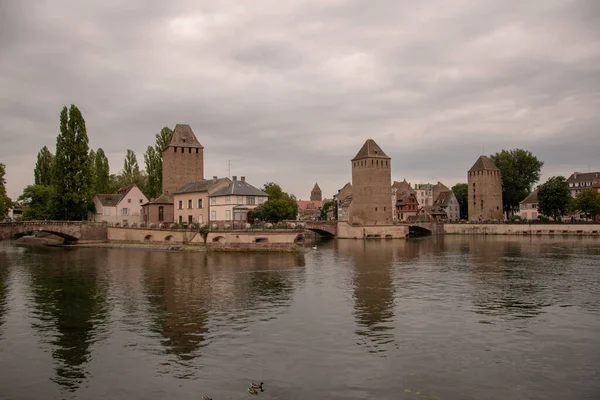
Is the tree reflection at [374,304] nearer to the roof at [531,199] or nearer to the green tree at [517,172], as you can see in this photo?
the green tree at [517,172]

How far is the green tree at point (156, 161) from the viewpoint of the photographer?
76.8 m

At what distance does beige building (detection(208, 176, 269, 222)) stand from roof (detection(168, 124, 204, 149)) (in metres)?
16.2

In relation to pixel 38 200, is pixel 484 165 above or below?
above

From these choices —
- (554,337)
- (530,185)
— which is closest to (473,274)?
(554,337)

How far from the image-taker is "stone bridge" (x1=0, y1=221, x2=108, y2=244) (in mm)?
53188

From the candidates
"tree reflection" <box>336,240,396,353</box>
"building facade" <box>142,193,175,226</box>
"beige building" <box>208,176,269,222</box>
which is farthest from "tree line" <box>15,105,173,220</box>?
Answer: "tree reflection" <box>336,240,396,353</box>

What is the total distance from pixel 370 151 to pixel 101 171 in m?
43.7

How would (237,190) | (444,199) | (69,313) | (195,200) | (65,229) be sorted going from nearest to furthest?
(69,313)
(237,190)
(65,229)
(195,200)
(444,199)

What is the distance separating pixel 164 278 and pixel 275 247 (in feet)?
56.1

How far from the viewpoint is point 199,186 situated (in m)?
61.1

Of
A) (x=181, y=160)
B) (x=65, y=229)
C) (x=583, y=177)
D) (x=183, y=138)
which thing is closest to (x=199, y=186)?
(x=181, y=160)

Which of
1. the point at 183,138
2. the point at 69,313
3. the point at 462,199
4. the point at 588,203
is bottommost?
the point at 69,313

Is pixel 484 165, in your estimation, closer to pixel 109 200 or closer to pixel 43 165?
pixel 109 200

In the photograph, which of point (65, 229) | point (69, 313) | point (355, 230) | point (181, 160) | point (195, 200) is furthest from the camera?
point (355, 230)
